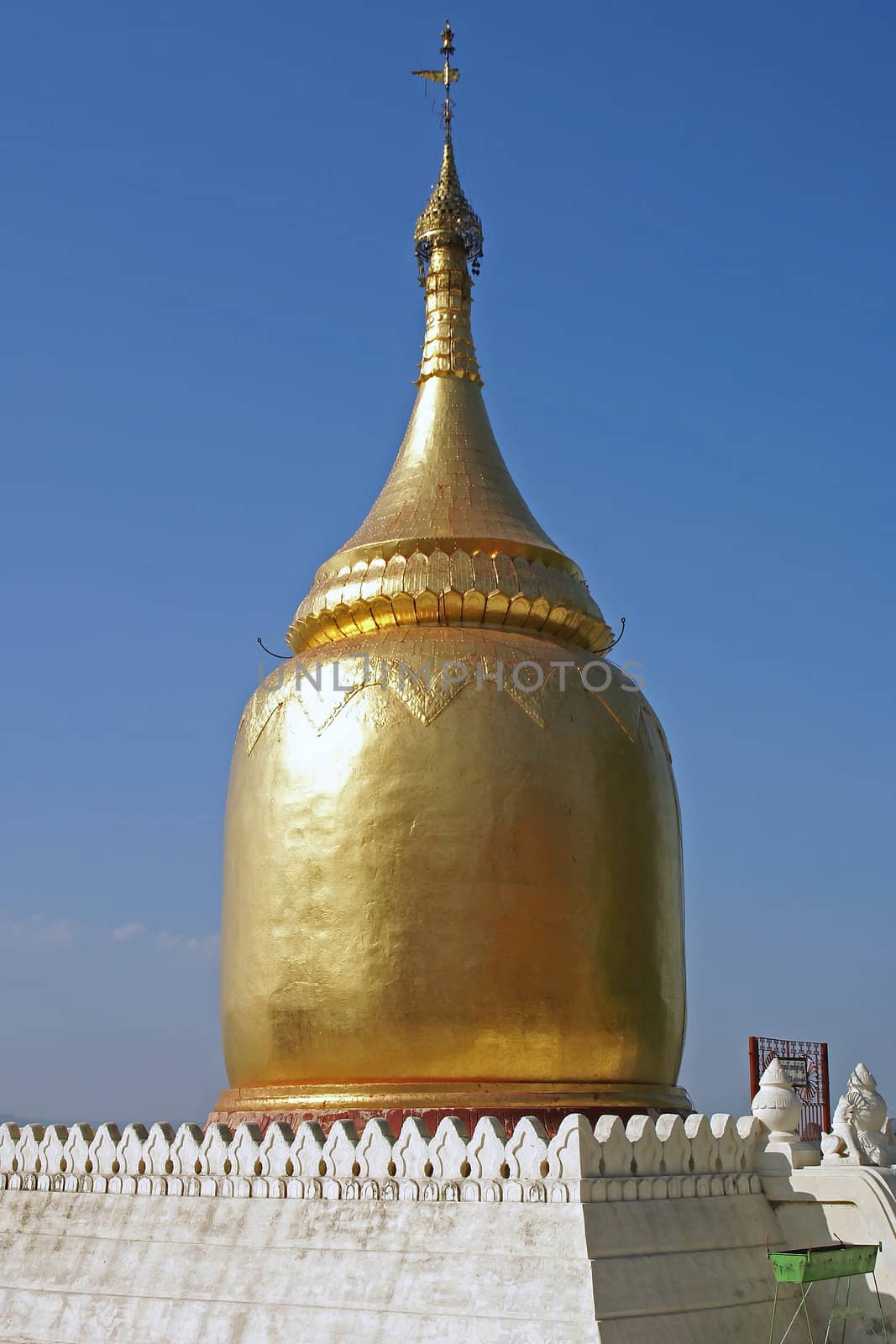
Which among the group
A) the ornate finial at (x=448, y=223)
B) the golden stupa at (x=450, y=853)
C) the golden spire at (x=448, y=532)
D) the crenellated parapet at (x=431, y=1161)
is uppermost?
the ornate finial at (x=448, y=223)

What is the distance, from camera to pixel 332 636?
1919 cm

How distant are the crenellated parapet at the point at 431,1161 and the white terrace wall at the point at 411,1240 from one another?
20mm

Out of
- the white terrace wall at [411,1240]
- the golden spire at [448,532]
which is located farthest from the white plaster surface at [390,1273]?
the golden spire at [448,532]

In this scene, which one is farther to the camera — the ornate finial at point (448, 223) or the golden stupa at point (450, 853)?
the ornate finial at point (448, 223)

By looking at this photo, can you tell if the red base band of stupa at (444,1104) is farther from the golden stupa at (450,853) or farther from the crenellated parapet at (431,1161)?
the crenellated parapet at (431,1161)

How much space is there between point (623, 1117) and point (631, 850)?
312 cm

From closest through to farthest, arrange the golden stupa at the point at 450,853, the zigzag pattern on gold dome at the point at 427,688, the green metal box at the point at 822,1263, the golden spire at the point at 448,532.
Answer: the green metal box at the point at 822,1263 → the golden stupa at the point at 450,853 → the zigzag pattern on gold dome at the point at 427,688 → the golden spire at the point at 448,532

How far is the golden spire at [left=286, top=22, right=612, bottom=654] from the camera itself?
18422 mm

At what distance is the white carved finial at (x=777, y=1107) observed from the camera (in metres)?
14.7

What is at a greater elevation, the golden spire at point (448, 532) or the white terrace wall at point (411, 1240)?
the golden spire at point (448, 532)

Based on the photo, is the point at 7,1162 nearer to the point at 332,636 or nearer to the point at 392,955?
the point at 392,955

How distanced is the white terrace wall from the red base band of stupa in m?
1.23

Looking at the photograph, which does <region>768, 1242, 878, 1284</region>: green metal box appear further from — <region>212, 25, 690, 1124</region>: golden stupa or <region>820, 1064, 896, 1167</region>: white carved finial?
<region>212, 25, 690, 1124</region>: golden stupa

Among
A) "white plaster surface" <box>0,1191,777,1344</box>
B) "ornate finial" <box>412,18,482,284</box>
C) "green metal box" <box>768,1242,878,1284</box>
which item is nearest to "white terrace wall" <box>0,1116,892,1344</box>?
"white plaster surface" <box>0,1191,777,1344</box>
